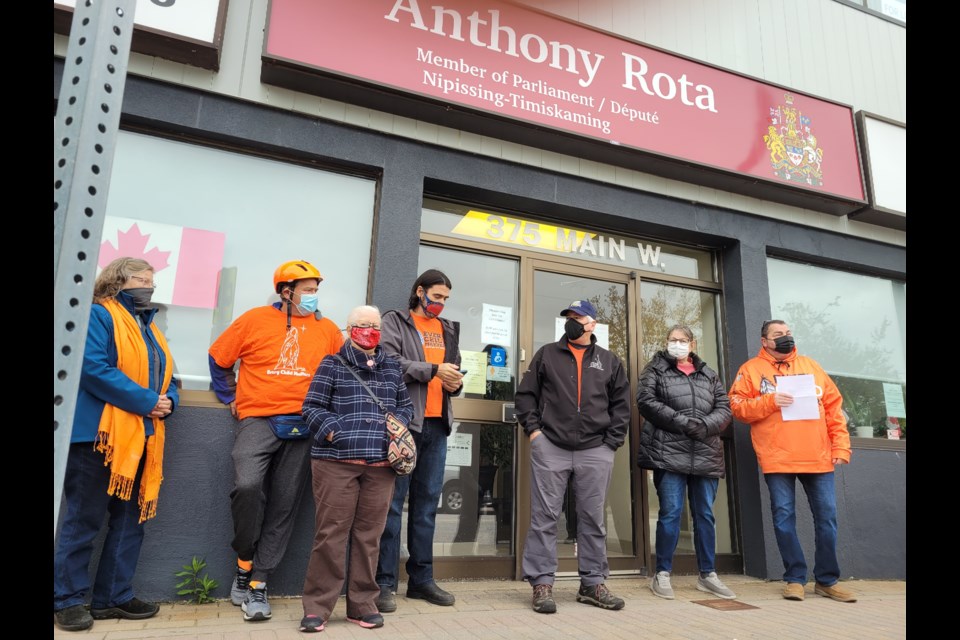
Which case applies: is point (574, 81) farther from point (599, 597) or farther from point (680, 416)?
point (599, 597)

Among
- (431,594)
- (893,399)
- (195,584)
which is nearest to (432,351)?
(431,594)

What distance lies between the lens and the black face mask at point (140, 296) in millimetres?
3580

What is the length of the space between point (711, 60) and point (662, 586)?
5.11m

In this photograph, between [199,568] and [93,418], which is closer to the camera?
[93,418]

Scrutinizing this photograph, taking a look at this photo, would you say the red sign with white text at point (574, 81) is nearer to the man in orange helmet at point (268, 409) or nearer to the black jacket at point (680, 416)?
the man in orange helmet at point (268, 409)

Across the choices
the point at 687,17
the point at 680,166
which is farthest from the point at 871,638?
the point at 687,17

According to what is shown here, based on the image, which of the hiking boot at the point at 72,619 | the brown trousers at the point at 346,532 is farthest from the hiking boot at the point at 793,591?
the hiking boot at the point at 72,619

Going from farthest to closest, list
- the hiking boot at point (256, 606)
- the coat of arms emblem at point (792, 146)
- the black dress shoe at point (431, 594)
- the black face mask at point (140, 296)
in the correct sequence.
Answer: the coat of arms emblem at point (792, 146)
the black dress shoe at point (431, 594)
the black face mask at point (140, 296)
the hiking boot at point (256, 606)

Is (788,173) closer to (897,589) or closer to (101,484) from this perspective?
(897,589)

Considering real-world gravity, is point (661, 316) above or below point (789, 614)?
above

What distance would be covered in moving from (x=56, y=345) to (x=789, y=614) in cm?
453

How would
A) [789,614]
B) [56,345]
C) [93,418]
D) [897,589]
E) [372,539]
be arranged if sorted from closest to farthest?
[56,345] → [93,418] → [372,539] → [789,614] → [897,589]

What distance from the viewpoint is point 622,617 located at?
3875 millimetres

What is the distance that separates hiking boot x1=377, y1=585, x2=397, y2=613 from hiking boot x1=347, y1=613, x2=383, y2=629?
0.93 feet
